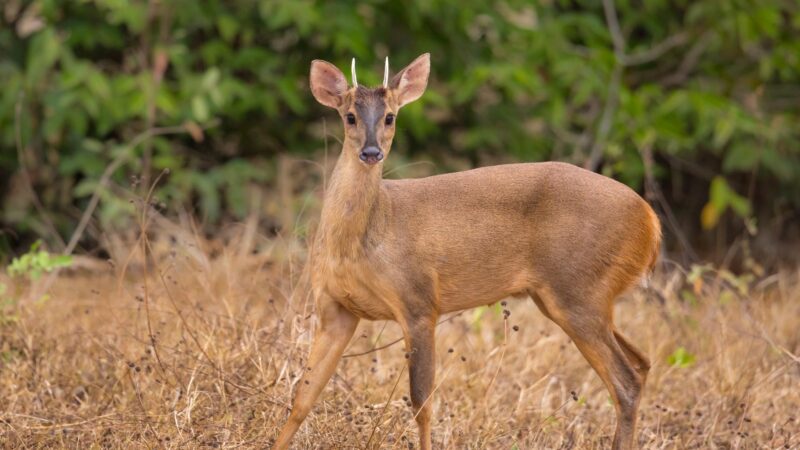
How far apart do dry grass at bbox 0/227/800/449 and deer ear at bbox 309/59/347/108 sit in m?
0.82

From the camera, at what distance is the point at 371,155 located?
14.1ft

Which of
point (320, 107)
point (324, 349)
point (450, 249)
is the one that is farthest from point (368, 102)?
point (320, 107)

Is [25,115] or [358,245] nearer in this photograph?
[358,245]

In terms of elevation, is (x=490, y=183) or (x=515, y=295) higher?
(x=490, y=183)

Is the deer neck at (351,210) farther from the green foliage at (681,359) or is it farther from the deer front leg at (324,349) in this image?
the green foliage at (681,359)

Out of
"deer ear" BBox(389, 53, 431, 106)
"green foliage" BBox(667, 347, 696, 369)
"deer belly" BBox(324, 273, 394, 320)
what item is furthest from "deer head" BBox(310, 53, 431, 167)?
"green foliage" BBox(667, 347, 696, 369)

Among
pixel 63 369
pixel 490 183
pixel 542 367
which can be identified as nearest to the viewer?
pixel 490 183

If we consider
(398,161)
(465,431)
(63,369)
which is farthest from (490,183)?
(398,161)

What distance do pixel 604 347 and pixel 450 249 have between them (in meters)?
0.67

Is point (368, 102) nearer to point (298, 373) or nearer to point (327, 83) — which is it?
point (327, 83)

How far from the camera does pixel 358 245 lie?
4.49 meters

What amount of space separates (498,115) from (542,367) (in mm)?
3201

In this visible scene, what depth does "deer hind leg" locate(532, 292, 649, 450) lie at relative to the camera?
4641 mm

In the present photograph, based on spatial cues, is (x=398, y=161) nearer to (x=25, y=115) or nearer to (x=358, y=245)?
(x=25, y=115)
